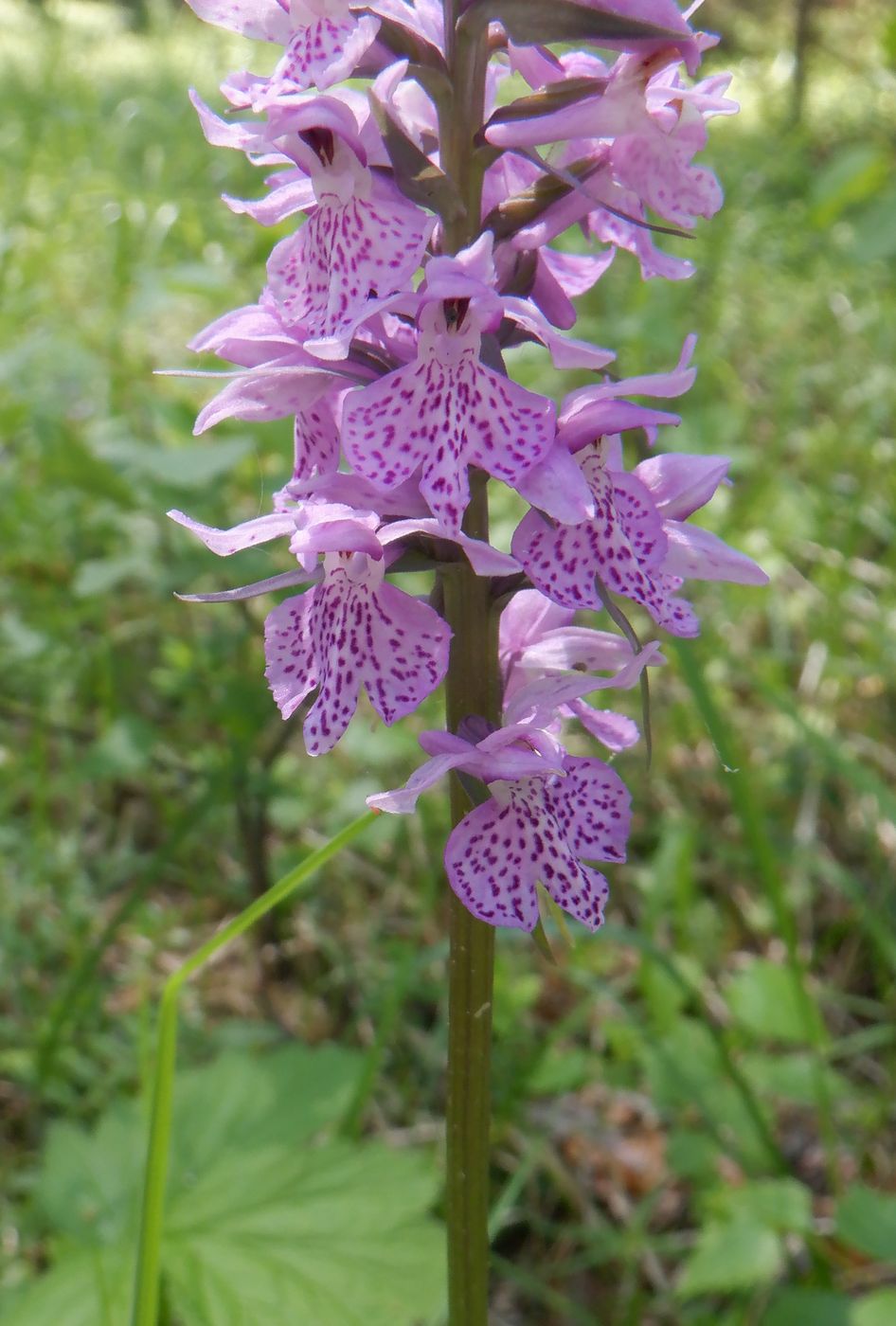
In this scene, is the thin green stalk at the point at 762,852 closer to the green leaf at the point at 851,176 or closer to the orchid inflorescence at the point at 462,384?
the orchid inflorescence at the point at 462,384

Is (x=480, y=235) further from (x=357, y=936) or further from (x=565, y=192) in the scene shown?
(x=357, y=936)

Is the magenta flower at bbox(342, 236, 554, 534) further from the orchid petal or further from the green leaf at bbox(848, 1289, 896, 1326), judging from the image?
the green leaf at bbox(848, 1289, 896, 1326)

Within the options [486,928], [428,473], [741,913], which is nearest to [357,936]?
[741,913]

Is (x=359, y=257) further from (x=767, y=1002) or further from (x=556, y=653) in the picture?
(x=767, y=1002)

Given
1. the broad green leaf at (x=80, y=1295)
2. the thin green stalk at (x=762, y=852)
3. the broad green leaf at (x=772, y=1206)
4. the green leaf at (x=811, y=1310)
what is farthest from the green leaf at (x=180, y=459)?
the green leaf at (x=811, y=1310)

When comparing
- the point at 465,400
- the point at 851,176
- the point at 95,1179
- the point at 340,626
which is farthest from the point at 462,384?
the point at 851,176

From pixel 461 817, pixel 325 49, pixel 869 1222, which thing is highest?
pixel 325 49

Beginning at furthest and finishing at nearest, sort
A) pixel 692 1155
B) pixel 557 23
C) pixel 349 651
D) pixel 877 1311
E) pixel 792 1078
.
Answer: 1. pixel 792 1078
2. pixel 692 1155
3. pixel 877 1311
4. pixel 349 651
5. pixel 557 23
